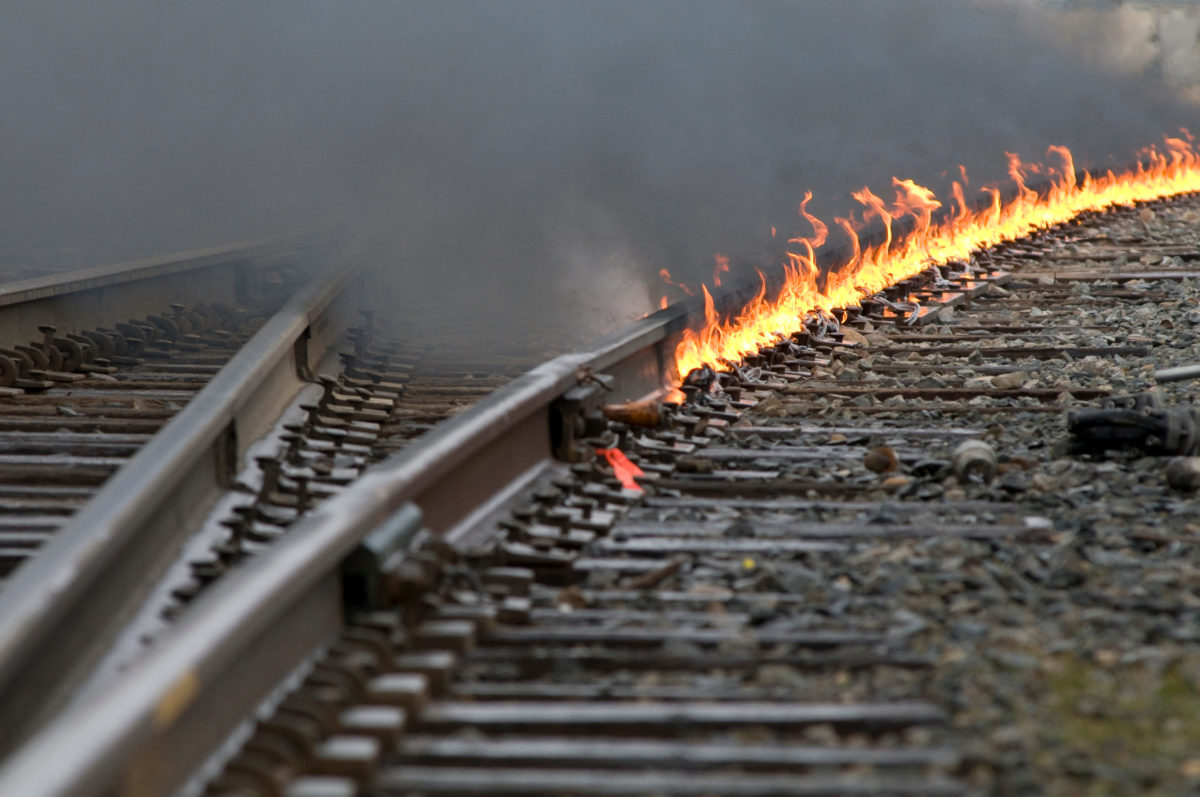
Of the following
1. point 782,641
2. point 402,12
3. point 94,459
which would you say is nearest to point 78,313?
point 94,459

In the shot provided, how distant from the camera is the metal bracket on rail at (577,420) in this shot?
4.72m

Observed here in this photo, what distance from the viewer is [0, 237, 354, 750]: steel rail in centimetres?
262

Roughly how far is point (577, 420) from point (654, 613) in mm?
1547

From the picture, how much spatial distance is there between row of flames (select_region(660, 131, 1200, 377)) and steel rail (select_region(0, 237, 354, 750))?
2.26 metres

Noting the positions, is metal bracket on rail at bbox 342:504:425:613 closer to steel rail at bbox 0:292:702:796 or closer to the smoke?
steel rail at bbox 0:292:702:796

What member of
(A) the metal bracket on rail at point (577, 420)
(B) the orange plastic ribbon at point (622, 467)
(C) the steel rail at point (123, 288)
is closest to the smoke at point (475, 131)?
(C) the steel rail at point (123, 288)

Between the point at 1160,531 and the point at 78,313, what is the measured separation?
211 inches

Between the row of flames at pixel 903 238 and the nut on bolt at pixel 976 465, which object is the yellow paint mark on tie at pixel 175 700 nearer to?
the nut on bolt at pixel 976 465

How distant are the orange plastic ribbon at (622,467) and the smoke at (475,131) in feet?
12.4

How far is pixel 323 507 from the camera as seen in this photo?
3.07 metres

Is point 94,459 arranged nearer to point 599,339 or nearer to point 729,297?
point 599,339

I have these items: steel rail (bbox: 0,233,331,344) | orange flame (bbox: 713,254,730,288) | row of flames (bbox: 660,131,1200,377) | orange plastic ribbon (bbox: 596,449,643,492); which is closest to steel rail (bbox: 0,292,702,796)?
orange plastic ribbon (bbox: 596,449,643,492)

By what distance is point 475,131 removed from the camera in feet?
41.5

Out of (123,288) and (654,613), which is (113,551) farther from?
(123,288)
